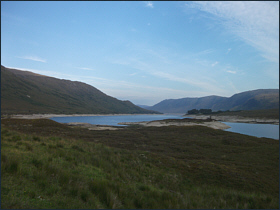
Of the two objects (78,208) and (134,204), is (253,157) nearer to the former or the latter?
(134,204)

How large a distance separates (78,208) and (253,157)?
1854 cm

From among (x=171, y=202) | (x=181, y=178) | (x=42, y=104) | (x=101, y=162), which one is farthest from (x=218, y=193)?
(x=42, y=104)

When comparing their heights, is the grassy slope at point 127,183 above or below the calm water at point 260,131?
above

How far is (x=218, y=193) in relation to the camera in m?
8.77

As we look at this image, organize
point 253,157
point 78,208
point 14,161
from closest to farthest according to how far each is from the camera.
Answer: point 78,208
point 14,161
point 253,157

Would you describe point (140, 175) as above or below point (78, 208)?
below

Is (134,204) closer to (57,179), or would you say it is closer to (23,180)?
(57,179)

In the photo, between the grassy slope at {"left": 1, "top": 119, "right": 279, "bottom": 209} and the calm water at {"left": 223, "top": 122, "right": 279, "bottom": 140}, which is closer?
the grassy slope at {"left": 1, "top": 119, "right": 279, "bottom": 209}

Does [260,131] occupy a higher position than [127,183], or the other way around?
[127,183]

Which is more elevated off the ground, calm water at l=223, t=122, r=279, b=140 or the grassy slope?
the grassy slope

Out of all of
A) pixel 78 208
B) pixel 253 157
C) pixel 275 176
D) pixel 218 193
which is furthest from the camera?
pixel 253 157

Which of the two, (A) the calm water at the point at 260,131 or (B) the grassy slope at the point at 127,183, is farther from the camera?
(A) the calm water at the point at 260,131

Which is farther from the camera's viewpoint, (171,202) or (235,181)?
(235,181)

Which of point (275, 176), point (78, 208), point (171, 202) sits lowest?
point (275, 176)
